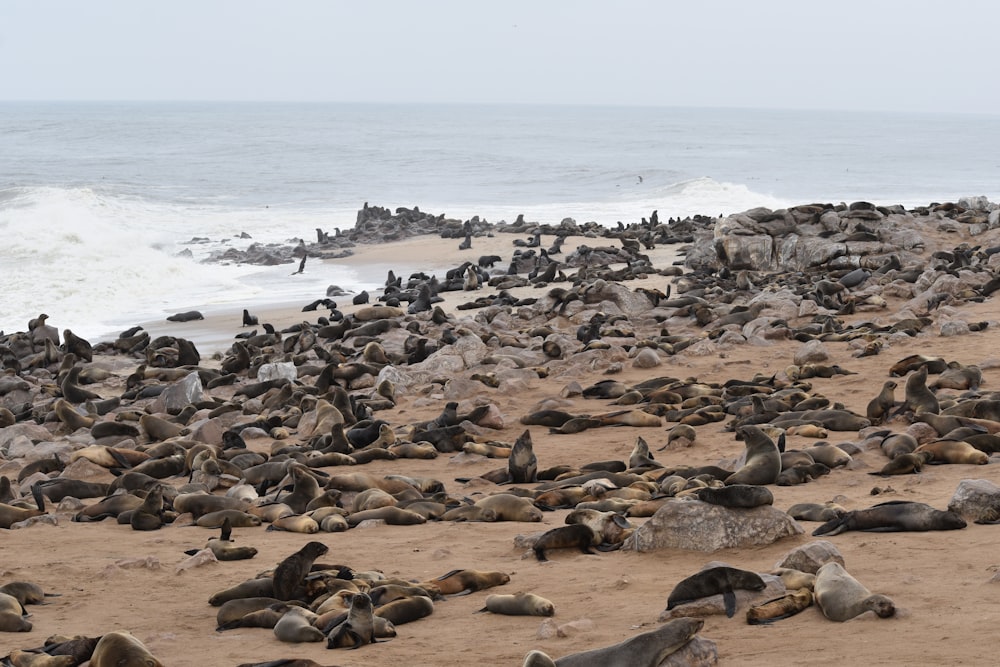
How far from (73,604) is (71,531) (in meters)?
1.91

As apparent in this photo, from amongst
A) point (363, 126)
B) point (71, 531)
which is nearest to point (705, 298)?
point (71, 531)

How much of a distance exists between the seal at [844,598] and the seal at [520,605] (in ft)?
3.80

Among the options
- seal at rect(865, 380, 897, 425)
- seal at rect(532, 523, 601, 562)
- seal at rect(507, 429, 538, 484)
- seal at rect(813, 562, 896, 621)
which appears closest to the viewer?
seal at rect(813, 562, 896, 621)

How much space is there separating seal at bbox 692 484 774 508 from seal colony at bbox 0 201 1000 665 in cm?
1

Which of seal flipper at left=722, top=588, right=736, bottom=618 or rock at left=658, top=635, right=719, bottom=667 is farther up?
rock at left=658, top=635, right=719, bottom=667

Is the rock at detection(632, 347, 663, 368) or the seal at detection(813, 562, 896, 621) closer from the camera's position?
the seal at detection(813, 562, 896, 621)

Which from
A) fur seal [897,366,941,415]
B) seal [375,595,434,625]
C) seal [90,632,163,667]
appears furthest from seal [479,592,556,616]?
fur seal [897,366,941,415]

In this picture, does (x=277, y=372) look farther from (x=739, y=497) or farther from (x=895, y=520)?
(x=895, y=520)

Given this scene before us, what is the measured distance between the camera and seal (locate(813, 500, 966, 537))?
5289mm

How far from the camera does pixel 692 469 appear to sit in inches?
285

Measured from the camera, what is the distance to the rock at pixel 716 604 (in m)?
4.29

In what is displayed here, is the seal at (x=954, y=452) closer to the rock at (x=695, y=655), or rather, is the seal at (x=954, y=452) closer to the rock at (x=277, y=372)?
the rock at (x=695, y=655)

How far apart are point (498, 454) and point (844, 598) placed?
16.4 ft

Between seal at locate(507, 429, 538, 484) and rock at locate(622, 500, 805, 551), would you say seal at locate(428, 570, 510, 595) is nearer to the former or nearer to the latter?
rock at locate(622, 500, 805, 551)
